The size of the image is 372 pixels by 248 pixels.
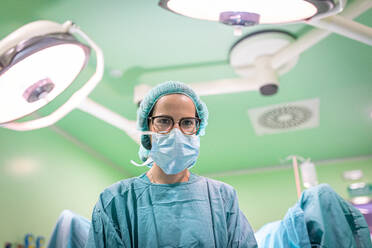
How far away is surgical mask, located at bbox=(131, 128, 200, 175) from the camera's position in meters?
1.35

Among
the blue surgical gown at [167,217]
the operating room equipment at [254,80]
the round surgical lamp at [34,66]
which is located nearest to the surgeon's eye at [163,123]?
the blue surgical gown at [167,217]

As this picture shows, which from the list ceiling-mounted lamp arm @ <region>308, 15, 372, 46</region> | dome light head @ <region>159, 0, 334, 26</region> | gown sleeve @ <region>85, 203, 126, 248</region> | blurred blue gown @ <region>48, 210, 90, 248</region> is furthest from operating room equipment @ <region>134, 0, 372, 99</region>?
gown sleeve @ <region>85, 203, 126, 248</region>

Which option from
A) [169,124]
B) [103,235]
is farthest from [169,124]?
[103,235]

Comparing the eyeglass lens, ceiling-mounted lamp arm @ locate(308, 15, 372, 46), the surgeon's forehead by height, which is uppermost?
ceiling-mounted lamp arm @ locate(308, 15, 372, 46)

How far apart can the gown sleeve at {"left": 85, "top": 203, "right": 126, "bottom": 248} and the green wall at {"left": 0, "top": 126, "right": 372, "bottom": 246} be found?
5.73ft

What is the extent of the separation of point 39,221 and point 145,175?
6.47 feet

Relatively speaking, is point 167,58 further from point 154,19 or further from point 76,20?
point 76,20

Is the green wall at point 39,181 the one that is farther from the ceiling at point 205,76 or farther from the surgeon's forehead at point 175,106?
the surgeon's forehead at point 175,106

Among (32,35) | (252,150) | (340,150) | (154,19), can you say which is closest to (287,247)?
(32,35)

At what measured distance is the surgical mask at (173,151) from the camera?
1.35 m

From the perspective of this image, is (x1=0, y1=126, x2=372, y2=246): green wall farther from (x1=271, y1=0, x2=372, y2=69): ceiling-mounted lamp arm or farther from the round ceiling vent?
(x1=271, y1=0, x2=372, y2=69): ceiling-mounted lamp arm

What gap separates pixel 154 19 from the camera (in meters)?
2.28

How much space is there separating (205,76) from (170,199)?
1.73 m

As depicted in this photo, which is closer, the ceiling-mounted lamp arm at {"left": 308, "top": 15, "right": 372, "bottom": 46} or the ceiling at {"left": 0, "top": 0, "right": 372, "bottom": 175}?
the ceiling-mounted lamp arm at {"left": 308, "top": 15, "right": 372, "bottom": 46}
